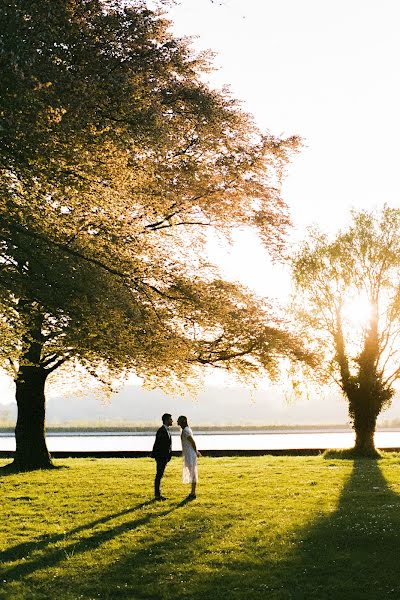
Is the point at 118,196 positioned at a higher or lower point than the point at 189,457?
higher

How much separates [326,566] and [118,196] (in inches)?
338

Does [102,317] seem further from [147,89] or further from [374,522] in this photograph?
[374,522]

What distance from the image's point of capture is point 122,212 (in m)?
15.6

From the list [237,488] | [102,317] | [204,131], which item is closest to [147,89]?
[102,317]

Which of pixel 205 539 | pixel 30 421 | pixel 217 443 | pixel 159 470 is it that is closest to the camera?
pixel 205 539

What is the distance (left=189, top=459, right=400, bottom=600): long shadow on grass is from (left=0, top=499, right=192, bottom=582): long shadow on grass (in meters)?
2.58

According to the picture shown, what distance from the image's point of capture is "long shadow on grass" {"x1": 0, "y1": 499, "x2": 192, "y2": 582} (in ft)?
34.3

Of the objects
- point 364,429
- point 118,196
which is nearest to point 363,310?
point 364,429

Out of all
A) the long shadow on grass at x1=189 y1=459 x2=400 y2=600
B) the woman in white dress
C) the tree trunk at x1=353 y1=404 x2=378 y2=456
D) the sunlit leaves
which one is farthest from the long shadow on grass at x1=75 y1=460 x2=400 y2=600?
the tree trunk at x1=353 y1=404 x2=378 y2=456

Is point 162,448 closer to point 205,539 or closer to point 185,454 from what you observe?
point 185,454

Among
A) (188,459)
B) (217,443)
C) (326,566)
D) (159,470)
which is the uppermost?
(188,459)

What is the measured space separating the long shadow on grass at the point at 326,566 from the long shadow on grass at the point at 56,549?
2575mm

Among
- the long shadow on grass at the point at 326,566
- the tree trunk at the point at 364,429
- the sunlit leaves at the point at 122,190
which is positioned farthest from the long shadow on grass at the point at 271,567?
the tree trunk at the point at 364,429

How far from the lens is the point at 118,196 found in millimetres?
14875
